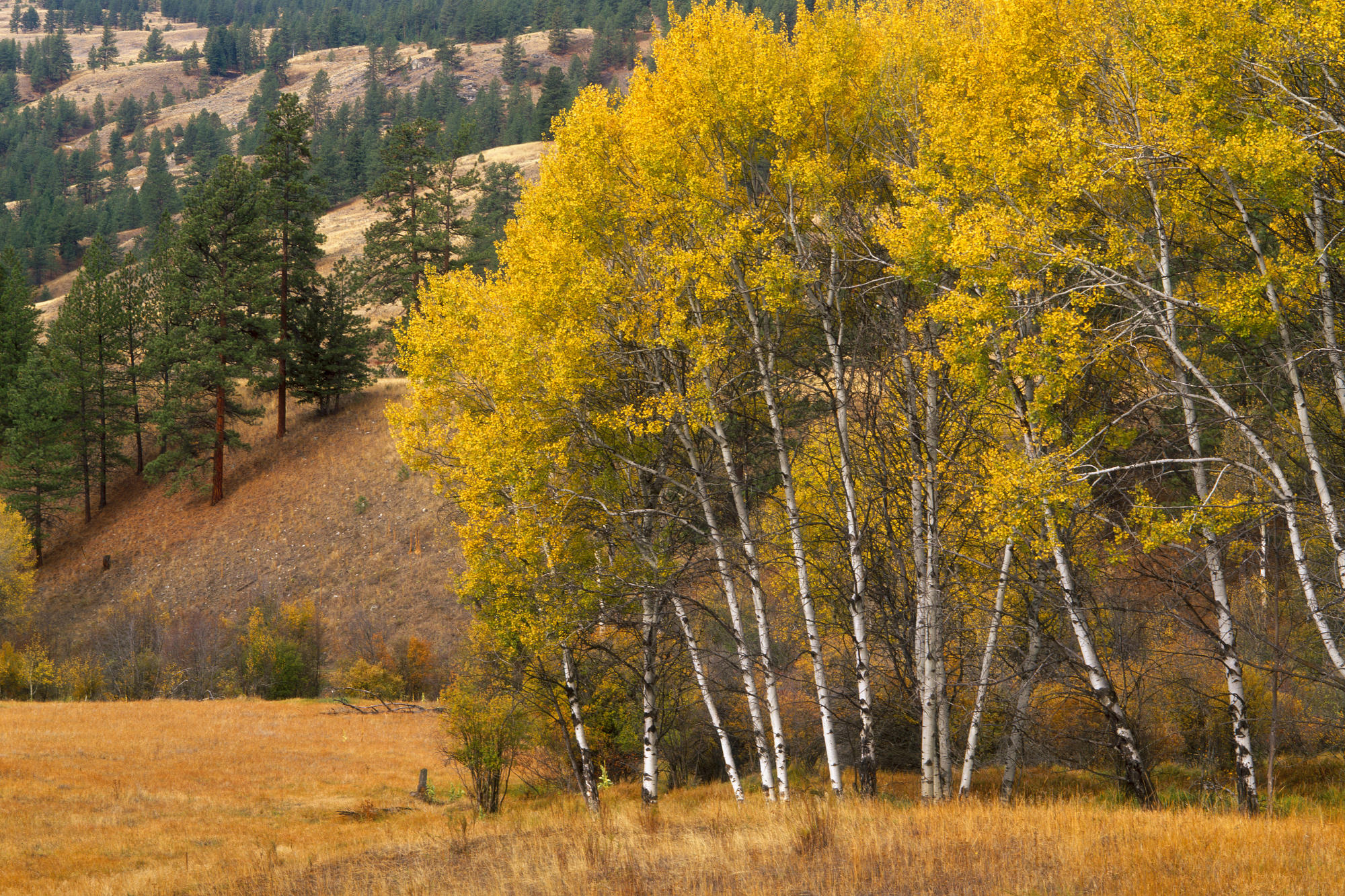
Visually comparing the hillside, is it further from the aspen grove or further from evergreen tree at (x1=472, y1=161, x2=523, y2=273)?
the aspen grove

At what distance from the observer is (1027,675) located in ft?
38.4

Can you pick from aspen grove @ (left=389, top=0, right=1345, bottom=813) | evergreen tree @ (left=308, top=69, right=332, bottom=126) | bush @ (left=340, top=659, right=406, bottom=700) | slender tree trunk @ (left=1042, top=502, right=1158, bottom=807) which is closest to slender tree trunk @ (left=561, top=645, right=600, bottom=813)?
aspen grove @ (left=389, top=0, right=1345, bottom=813)

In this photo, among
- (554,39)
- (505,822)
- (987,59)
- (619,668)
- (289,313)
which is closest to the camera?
(987,59)

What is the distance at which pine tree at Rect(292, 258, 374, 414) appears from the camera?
46.9 m

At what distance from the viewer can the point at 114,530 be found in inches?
1971

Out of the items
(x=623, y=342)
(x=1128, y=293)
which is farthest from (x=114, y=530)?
(x=1128, y=293)

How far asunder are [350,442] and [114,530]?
15.0m

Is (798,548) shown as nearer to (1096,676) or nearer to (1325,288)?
(1096,676)

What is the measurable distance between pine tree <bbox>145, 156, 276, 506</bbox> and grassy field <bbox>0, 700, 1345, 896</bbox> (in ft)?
70.7

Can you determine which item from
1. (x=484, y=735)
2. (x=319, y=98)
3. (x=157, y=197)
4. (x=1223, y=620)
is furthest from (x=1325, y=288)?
(x=319, y=98)

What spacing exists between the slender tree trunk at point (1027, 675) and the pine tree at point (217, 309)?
41.0 meters

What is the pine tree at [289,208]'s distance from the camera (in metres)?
46.4

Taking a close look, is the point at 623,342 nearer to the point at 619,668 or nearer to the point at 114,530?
A: the point at 619,668

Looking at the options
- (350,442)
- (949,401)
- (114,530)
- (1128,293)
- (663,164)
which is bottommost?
(114,530)
